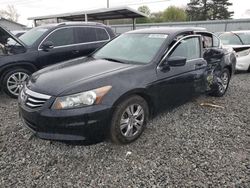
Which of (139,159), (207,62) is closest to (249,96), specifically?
(207,62)

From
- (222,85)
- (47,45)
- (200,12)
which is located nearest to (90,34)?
(47,45)

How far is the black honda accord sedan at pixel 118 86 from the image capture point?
9.09ft

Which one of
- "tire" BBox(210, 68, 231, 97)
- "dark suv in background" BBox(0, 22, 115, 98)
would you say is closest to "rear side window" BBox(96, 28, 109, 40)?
"dark suv in background" BBox(0, 22, 115, 98)

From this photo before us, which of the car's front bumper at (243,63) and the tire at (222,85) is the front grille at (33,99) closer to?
the tire at (222,85)

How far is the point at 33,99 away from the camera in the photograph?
2945 mm

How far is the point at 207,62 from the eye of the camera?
465cm

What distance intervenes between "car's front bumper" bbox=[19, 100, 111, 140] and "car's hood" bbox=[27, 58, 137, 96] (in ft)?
0.90

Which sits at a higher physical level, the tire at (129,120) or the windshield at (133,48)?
the windshield at (133,48)

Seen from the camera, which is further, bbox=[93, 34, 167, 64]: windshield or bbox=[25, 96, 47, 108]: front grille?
bbox=[93, 34, 167, 64]: windshield

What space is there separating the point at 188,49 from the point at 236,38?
5603mm

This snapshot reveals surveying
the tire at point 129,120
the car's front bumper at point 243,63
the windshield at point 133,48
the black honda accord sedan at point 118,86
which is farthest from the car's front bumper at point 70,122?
the car's front bumper at point 243,63

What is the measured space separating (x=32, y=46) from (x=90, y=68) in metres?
2.76

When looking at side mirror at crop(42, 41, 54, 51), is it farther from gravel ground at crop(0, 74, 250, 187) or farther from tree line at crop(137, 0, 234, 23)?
tree line at crop(137, 0, 234, 23)

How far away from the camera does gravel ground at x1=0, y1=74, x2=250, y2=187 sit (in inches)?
103
